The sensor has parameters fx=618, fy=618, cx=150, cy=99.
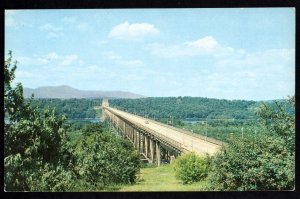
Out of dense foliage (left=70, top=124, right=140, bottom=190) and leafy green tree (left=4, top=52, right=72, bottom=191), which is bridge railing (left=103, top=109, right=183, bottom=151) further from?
leafy green tree (left=4, top=52, right=72, bottom=191)

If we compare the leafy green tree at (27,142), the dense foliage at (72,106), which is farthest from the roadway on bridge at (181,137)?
the leafy green tree at (27,142)

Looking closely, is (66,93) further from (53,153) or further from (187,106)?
(187,106)

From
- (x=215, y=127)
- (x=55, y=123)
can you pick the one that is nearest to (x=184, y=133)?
(x=215, y=127)

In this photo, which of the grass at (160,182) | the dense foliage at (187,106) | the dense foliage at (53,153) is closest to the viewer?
the grass at (160,182)

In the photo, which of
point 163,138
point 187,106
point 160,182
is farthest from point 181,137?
point 160,182

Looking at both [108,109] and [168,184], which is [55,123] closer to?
[108,109]

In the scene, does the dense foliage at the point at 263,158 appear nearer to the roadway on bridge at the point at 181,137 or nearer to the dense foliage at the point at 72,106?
the roadway on bridge at the point at 181,137
